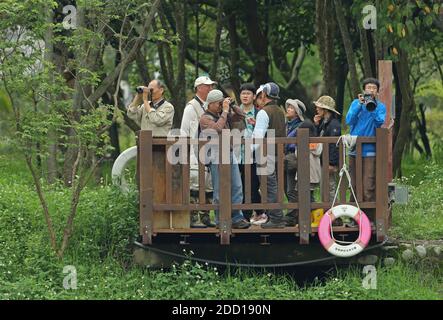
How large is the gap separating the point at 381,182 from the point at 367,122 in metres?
0.72

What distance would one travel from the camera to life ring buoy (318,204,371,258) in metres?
11.9

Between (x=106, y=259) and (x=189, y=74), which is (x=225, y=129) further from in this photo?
(x=189, y=74)

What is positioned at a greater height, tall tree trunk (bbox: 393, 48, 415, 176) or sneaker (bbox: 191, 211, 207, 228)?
tall tree trunk (bbox: 393, 48, 415, 176)

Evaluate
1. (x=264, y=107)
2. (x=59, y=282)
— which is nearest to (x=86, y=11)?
(x=264, y=107)

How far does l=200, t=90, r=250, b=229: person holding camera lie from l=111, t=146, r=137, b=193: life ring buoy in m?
1.55

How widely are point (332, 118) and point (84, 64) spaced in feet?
9.74

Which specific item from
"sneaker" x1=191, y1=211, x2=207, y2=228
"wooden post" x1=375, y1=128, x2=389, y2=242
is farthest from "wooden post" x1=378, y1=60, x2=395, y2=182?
"sneaker" x1=191, y1=211, x2=207, y2=228

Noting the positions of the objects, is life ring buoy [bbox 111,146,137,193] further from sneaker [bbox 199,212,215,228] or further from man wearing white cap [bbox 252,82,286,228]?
man wearing white cap [bbox 252,82,286,228]

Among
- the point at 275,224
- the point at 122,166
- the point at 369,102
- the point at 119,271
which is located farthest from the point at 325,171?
the point at 122,166

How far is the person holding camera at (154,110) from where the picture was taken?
12.7m

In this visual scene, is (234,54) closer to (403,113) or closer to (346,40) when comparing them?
(346,40)

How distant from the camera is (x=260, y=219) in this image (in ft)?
41.1

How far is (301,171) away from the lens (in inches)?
480

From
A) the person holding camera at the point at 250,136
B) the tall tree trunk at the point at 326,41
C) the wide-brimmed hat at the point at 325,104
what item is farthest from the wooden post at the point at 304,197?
the tall tree trunk at the point at 326,41
